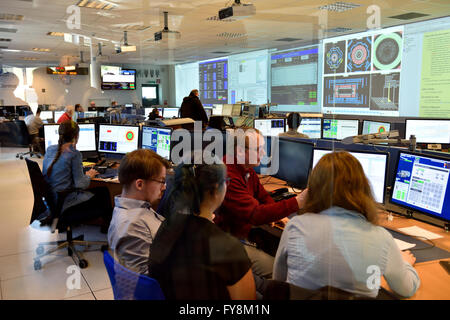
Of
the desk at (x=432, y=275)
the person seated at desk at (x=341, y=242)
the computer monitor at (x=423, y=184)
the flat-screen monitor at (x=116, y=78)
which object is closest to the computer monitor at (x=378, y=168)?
the computer monitor at (x=423, y=184)

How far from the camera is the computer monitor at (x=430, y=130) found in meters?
4.32

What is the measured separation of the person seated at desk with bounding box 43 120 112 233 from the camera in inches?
124

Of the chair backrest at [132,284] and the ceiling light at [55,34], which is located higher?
the ceiling light at [55,34]

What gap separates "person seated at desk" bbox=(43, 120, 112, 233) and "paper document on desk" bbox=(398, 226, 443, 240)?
231cm

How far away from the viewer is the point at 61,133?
10.7 ft

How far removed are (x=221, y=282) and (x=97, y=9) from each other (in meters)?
5.79

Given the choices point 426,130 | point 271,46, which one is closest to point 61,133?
point 426,130

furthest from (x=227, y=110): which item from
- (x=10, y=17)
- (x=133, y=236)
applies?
(x=133, y=236)

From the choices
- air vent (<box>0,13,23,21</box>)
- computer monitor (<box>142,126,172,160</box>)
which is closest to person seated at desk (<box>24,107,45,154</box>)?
air vent (<box>0,13,23,21</box>)

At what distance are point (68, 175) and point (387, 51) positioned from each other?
6.38m

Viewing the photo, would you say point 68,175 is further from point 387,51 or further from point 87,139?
point 387,51

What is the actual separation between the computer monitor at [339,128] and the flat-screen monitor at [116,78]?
11494 millimetres

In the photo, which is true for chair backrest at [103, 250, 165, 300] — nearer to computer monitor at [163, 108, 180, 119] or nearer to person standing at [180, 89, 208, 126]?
person standing at [180, 89, 208, 126]

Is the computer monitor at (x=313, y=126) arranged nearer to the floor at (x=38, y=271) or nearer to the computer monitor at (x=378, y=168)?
the computer monitor at (x=378, y=168)
